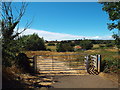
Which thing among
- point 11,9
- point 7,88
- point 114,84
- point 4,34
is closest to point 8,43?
point 4,34

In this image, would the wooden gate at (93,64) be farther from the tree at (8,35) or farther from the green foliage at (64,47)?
the green foliage at (64,47)

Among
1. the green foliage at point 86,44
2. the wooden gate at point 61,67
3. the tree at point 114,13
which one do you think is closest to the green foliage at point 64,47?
the green foliage at point 86,44

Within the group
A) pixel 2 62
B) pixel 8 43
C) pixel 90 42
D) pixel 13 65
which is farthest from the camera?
pixel 90 42

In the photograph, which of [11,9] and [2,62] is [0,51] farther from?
[11,9]

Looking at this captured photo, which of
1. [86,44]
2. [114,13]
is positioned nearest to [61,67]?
[114,13]

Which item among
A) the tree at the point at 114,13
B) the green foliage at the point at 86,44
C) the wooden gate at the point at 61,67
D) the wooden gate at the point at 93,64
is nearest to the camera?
the tree at the point at 114,13

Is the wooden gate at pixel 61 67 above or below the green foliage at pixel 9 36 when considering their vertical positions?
below

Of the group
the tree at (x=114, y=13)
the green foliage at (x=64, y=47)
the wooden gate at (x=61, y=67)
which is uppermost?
the tree at (x=114, y=13)

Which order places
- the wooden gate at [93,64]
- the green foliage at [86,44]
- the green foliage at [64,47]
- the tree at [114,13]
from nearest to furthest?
the tree at [114,13] < the wooden gate at [93,64] < the green foliage at [64,47] < the green foliage at [86,44]

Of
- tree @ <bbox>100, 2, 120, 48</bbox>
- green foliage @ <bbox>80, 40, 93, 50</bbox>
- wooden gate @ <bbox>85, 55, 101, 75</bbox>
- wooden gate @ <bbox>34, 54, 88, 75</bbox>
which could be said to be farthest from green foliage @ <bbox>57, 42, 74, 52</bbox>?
tree @ <bbox>100, 2, 120, 48</bbox>

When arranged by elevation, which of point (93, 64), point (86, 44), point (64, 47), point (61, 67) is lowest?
point (61, 67)

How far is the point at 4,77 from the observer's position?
472 cm

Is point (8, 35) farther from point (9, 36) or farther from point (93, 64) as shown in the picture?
point (93, 64)

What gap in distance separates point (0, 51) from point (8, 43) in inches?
27.3
